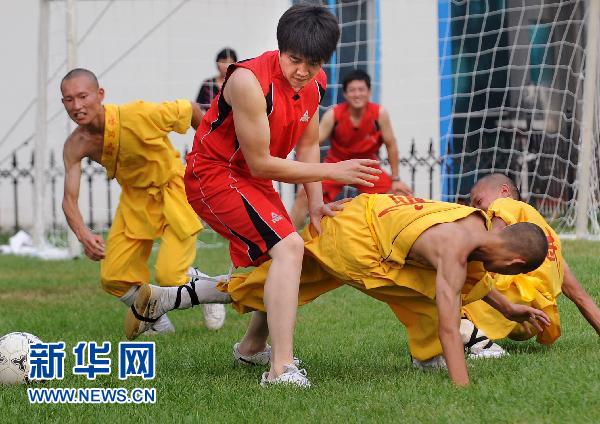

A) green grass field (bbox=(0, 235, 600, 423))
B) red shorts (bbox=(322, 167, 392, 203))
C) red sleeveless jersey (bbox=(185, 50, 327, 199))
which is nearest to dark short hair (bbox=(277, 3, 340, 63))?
red sleeveless jersey (bbox=(185, 50, 327, 199))

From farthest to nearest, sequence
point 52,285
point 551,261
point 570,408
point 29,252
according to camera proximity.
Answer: point 29,252
point 52,285
point 551,261
point 570,408

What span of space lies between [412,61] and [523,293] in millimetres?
8432

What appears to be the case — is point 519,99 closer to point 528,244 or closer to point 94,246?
point 94,246

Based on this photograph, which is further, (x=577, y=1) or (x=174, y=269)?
(x=577, y=1)

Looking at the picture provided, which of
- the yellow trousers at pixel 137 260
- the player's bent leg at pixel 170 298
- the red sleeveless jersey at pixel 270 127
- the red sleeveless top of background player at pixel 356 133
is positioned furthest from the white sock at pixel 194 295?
the red sleeveless top of background player at pixel 356 133

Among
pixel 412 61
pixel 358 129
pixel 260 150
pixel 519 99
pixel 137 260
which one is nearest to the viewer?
pixel 260 150

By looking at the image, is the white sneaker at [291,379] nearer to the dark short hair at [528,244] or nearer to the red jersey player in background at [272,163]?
the red jersey player in background at [272,163]

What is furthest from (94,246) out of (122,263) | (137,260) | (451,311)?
(451,311)

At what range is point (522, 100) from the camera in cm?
1358

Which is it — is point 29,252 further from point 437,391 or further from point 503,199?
point 437,391

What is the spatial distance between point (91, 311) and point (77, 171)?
5.57ft

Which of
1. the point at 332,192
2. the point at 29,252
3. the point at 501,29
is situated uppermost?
the point at 501,29

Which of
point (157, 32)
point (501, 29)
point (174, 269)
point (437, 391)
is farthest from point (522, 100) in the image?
point (437, 391)

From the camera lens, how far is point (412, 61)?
14.1 m
